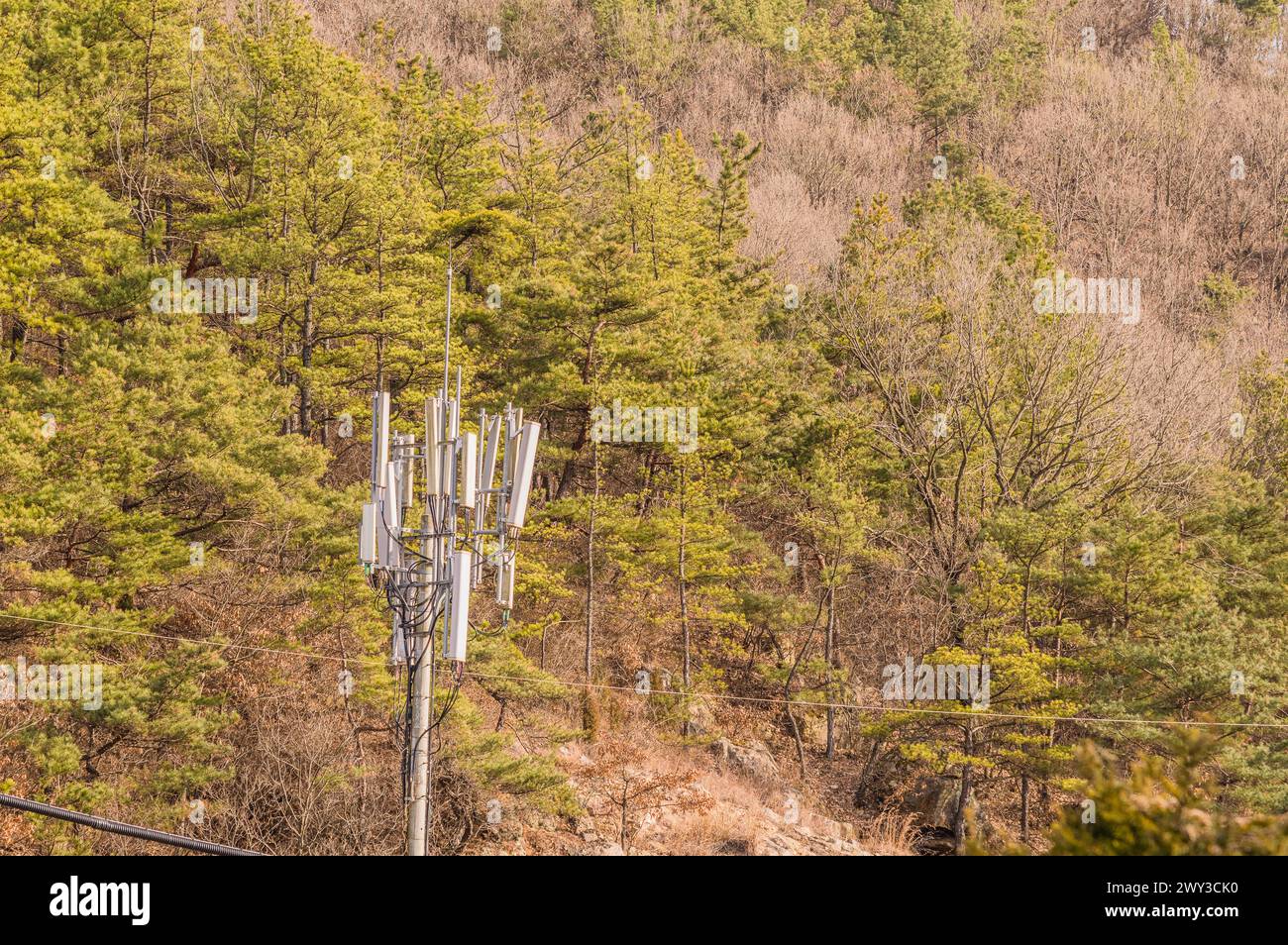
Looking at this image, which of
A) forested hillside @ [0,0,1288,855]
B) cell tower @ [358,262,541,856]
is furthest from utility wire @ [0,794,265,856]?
forested hillside @ [0,0,1288,855]

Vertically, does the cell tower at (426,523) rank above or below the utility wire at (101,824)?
above

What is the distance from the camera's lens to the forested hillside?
18.0 metres

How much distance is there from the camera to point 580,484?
2923 cm

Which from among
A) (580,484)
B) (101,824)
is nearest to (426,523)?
(101,824)

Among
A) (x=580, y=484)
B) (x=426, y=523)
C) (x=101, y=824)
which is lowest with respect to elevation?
(x=101, y=824)

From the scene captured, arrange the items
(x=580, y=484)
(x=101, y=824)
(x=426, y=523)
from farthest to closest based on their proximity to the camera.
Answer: (x=580, y=484)
(x=426, y=523)
(x=101, y=824)

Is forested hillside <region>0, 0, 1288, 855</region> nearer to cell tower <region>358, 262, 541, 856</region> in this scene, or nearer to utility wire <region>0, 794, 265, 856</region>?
cell tower <region>358, 262, 541, 856</region>

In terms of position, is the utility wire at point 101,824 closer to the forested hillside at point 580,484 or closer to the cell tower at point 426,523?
the cell tower at point 426,523

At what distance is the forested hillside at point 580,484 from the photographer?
18016mm

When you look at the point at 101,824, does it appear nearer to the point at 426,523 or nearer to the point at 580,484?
the point at 426,523

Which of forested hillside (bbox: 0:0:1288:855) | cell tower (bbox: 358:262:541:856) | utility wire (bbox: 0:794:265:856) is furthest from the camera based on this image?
forested hillside (bbox: 0:0:1288:855)

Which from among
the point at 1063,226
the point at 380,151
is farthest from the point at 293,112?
the point at 1063,226

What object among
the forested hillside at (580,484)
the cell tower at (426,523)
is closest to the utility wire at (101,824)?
the cell tower at (426,523)
